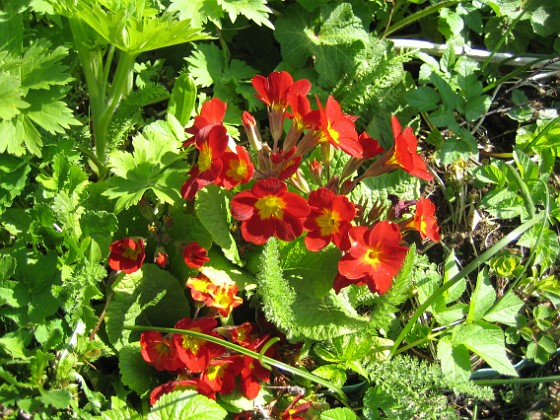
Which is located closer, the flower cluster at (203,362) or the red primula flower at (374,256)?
the red primula flower at (374,256)

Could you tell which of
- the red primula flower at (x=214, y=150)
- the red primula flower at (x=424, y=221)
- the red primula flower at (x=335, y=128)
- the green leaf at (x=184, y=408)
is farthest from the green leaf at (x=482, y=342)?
the red primula flower at (x=214, y=150)

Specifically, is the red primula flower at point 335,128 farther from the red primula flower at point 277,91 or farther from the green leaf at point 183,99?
the green leaf at point 183,99

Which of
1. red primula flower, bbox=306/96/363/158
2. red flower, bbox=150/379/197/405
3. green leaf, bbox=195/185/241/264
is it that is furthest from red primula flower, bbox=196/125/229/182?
red flower, bbox=150/379/197/405

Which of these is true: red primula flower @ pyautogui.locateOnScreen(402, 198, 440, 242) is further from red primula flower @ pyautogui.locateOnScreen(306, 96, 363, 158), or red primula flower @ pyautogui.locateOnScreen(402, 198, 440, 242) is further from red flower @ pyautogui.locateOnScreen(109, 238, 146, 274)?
red flower @ pyautogui.locateOnScreen(109, 238, 146, 274)

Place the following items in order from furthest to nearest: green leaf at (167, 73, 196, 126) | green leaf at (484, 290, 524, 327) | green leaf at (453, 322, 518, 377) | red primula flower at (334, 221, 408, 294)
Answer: green leaf at (167, 73, 196, 126) → green leaf at (484, 290, 524, 327) → green leaf at (453, 322, 518, 377) → red primula flower at (334, 221, 408, 294)

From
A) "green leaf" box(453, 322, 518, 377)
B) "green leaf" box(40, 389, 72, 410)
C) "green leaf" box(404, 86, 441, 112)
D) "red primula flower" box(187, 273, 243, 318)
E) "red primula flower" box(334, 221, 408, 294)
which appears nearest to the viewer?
"green leaf" box(40, 389, 72, 410)

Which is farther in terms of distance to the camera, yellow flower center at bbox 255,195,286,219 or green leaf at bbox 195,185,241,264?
green leaf at bbox 195,185,241,264

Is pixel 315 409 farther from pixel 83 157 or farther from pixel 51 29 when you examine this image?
pixel 51 29
